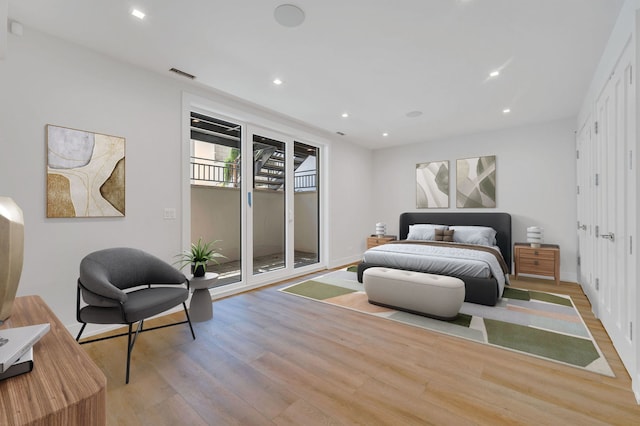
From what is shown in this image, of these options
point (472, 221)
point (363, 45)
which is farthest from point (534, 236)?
point (363, 45)

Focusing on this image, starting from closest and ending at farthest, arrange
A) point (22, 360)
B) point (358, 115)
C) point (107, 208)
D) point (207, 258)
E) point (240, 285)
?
point (22, 360) → point (107, 208) → point (207, 258) → point (240, 285) → point (358, 115)

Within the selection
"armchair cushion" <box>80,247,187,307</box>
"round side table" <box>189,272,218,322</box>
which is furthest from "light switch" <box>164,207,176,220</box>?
"round side table" <box>189,272,218,322</box>

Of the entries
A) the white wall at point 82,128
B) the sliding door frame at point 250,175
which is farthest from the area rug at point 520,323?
the white wall at point 82,128

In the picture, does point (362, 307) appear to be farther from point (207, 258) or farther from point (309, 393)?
point (207, 258)

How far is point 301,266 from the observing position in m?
5.23

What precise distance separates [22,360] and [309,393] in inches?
59.7

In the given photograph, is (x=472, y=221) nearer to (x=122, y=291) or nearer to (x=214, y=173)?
(x=214, y=173)

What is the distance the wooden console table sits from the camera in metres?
0.56

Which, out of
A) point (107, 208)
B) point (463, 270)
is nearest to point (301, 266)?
point (463, 270)

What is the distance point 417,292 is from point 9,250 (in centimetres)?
303

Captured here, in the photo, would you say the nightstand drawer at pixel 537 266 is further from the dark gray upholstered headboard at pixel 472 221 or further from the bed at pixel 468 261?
the dark gray upholstered headboard at pixel 472 221

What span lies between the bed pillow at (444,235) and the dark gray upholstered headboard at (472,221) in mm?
598

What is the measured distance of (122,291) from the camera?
2.20m

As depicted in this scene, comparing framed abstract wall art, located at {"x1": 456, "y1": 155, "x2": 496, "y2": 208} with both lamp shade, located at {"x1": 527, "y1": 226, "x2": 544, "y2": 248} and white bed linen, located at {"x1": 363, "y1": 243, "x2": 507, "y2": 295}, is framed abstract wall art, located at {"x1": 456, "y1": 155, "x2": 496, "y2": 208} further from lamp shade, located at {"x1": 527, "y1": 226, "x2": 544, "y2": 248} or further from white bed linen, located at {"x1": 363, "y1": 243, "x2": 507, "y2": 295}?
white bed linen, located at {"x1": 363, "y1": 243, "x2": 507, "y2": 295}
